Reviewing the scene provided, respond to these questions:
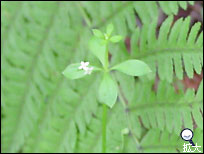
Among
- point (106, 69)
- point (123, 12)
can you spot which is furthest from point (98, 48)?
point (123, 12)

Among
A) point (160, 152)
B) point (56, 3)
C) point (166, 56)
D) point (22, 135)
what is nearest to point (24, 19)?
point (56, 3)

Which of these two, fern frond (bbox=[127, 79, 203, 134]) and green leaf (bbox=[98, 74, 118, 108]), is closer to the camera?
green leaf (bbox=[98, 74, 118, 108])

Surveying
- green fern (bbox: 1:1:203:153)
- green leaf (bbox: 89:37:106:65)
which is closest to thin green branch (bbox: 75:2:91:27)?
green fern (bbox: 1:1:203:153)

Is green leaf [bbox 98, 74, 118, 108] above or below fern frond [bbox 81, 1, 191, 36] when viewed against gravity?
below

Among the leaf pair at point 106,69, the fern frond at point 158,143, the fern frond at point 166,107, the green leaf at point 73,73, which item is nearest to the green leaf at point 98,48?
the leaf pair at point 106,69

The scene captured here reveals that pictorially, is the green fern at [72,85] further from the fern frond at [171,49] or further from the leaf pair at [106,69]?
the leaf pair at [106,69]

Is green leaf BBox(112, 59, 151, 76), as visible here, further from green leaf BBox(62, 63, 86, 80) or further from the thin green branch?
the thin green branch

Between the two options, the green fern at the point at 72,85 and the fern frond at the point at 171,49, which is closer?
the fern frond at the point at 171,49

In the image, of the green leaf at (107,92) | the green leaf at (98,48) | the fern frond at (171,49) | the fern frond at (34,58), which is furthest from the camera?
the fern frond at (34,58)

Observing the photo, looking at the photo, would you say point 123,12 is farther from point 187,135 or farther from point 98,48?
point 187,135

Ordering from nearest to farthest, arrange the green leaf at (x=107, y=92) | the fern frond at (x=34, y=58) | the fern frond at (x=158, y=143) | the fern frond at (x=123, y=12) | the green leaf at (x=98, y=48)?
the green leaf at (x=107, y=92) → the green leaf at (x=98, y=48) → the fern frond at (x=158, y=143) → the fern frond at (x=123, y=12) → the fern frond at (x=34, y=58)
